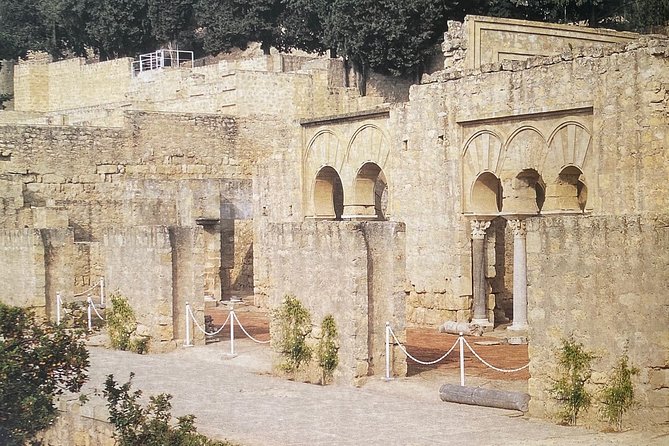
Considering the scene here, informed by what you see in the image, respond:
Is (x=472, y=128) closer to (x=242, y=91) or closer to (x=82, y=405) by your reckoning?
(x=82, y=405)

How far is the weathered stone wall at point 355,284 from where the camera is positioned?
1412 centimetres

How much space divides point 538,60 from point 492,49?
9.61ft

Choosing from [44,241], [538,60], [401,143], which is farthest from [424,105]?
[44,241]

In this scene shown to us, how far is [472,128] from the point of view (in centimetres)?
2062

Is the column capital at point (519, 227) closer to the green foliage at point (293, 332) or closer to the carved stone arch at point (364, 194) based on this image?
the carved stone arch at point (364, 194)

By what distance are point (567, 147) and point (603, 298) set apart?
25.5 feet

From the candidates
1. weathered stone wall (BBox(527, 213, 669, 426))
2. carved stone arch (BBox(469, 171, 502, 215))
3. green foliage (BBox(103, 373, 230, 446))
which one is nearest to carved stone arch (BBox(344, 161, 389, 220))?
carved stone arch (BBox(469, 171, 502, 215))

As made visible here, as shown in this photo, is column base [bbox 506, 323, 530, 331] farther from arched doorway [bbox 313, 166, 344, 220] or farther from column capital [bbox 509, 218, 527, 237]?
arched doorway [bbox 313, 166, 344, 220]

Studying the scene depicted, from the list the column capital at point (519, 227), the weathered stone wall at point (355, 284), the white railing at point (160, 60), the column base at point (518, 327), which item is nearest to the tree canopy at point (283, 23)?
the white railing at point (160, 60)

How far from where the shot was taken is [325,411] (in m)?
12.4

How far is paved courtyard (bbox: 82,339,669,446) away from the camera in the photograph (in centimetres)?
1083

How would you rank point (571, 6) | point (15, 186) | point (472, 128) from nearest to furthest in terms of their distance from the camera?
1. point (472, 128)
2. point (15, 186)
3. point (571, 6)

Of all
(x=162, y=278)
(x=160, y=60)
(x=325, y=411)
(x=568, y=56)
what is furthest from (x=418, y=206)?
(x=160, y=60)

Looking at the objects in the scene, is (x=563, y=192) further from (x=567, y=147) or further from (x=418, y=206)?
(x=418, y=206)
